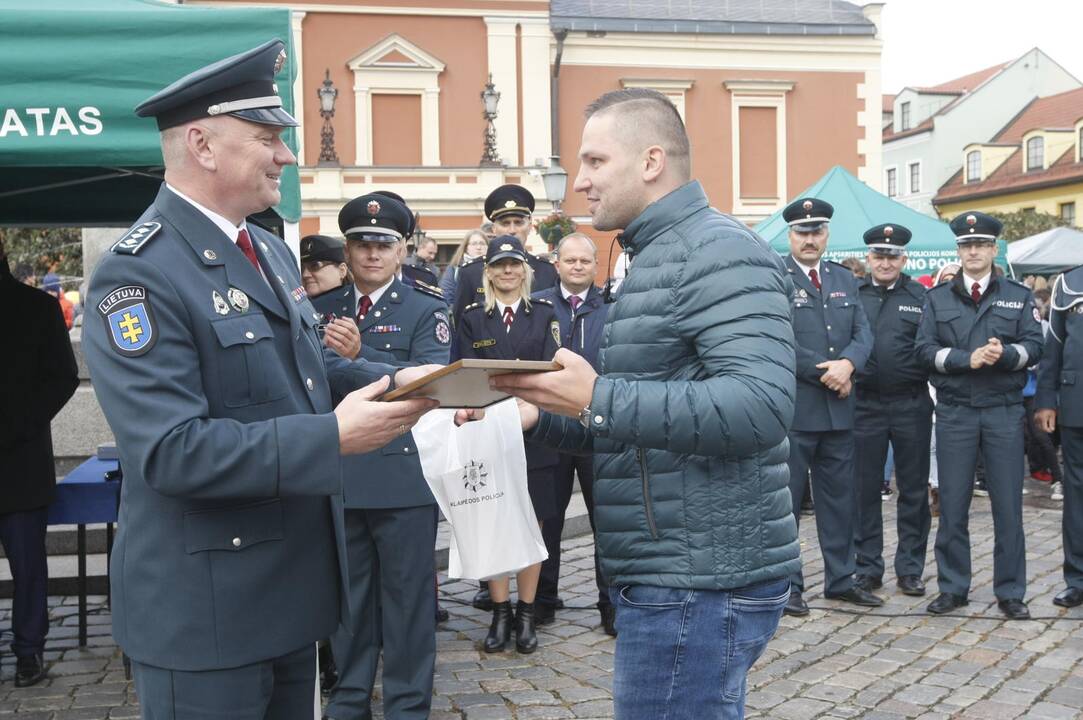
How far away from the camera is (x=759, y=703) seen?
16.5ft

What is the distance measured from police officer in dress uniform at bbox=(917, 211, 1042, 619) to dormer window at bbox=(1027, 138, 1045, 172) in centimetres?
4483

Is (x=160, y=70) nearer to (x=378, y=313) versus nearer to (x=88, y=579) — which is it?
(x=378, y=313)

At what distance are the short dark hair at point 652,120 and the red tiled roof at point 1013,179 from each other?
46172 mm

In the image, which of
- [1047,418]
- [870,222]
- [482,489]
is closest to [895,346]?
[1047,418]

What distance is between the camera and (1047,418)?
23.1 feet

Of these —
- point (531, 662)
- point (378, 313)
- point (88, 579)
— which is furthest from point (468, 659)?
point (88, 579)

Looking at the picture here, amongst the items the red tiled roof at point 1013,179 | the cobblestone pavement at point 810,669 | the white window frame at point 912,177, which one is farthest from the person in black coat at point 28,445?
the white window frame at point 912,177

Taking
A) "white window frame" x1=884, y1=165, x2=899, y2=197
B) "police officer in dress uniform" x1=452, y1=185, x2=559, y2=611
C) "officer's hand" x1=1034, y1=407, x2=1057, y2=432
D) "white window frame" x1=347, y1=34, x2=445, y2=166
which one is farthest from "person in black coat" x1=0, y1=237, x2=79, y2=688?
"white window frame" x1=884, y1=165, x2=899, y2=197

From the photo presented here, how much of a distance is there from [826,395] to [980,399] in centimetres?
93

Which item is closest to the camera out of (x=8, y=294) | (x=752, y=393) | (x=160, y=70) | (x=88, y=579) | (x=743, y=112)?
(x=752, y=393)

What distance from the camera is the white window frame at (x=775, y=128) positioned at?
1400 inches

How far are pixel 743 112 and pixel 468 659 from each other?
1275 inches

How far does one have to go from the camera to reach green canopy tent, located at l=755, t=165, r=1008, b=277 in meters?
13.9

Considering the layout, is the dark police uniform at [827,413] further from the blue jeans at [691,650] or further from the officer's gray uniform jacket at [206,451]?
the officer's gray uniform jacket at [206,451]
